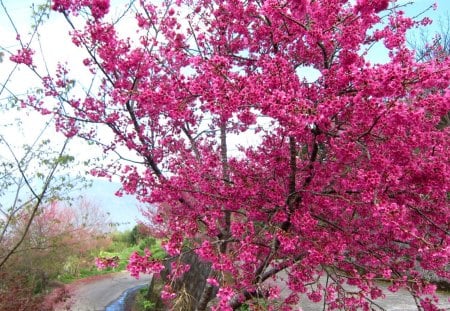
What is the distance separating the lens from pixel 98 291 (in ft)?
50.3

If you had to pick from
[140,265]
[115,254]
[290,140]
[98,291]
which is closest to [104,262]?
[140,265]

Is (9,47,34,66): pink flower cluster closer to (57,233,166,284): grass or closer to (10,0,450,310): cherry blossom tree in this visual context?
(10,0,450,310): cherry blossom tree

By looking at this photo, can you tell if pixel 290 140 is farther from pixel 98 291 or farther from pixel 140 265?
pixel 98 291

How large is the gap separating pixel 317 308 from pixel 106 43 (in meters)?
7.10

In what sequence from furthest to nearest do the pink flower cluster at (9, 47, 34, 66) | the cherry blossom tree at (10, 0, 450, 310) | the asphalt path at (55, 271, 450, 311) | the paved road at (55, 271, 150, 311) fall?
the paved road at (55, 271, 150, 311), the asphalt path at (55, 271, 450, 311), the pink flower cluster at (9, 47, 34, 66), the cherry blossom tree at (10, 0, 450, 310)

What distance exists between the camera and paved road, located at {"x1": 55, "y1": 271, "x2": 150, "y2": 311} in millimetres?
12938

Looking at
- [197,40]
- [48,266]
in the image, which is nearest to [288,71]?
[197,40]

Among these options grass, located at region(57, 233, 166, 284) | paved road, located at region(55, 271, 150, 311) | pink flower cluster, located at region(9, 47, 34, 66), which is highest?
pink flower cluster, located at region(9, 47, 34, 66)

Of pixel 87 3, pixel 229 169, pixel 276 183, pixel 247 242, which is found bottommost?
pixel 247 242

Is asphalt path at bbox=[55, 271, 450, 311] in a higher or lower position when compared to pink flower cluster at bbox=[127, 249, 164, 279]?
lower

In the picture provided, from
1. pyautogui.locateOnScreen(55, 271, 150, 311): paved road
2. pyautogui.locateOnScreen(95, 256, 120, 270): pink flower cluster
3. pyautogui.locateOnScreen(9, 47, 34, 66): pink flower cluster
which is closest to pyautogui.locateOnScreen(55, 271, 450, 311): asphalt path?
pyautogui.locateOnScreen(55, 271, 150, 311): paved road

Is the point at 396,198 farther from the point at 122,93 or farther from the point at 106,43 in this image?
the point at 106,43

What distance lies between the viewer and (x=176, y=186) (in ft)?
16.7

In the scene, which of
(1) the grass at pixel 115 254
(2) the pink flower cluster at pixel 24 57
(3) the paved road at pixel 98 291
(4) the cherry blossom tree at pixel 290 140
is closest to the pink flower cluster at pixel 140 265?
(4) the cherry blossom tree at pixel 290 140
